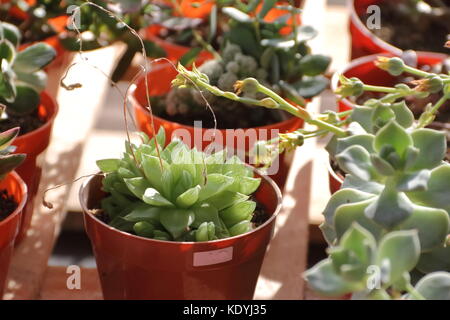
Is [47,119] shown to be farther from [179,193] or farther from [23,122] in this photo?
[179,193]

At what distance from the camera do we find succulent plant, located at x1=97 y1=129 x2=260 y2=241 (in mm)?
827

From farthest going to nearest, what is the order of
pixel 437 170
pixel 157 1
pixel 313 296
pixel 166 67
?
pixel 157 1 < pixel 166 67 < pixel 313 296 < pixel 437 170

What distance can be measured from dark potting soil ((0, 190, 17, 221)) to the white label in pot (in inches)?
9.3

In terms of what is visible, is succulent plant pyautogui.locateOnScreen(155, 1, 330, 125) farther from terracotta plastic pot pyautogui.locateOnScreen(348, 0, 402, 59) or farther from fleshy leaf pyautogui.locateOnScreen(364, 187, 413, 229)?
fleshy leaf pyautogui.locateOnScreen(364, 187, 413, 229)

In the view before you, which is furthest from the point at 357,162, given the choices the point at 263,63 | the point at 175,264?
the point at 263,63

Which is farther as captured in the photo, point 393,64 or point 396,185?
point 393,64

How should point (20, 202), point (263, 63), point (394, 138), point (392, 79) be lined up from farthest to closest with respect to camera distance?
point (392, 79) < point (263, 63) < point (20, 202) < point (394, 138)

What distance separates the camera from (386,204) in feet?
2.21

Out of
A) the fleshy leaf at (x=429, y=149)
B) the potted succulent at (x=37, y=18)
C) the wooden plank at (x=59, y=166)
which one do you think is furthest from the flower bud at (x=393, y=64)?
the potted succulent at (x=37, y=18)

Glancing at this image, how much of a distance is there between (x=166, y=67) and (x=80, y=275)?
1.17 ft

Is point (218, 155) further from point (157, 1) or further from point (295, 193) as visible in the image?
point (157, 1)

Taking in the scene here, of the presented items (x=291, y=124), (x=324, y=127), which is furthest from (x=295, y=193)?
(x=324, y=127)

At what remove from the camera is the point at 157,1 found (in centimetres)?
137

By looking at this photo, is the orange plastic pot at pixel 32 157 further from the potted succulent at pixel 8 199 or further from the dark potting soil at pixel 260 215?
the dark potting soil at pixel 260 215
